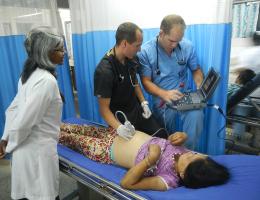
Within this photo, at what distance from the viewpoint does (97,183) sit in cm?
149

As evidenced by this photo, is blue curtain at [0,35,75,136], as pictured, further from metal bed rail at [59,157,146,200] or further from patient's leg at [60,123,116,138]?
metal bed rail at [59,157,146,200]

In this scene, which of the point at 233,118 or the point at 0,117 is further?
the point at 0,117

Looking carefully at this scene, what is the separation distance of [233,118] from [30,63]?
1.85 metres

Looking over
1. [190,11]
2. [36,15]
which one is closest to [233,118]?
[190,11]

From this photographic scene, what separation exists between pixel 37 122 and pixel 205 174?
94 centimetres

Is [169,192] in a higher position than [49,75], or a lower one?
lower

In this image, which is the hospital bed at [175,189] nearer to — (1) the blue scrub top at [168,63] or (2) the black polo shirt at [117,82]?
(2) the black polo shirt at [117,82]

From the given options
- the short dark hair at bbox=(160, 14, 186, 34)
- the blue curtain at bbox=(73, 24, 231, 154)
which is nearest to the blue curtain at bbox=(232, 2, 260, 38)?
the blue curtain at bbox=(73, 24, 231, 154)

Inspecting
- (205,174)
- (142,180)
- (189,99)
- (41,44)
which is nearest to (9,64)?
(41,44)

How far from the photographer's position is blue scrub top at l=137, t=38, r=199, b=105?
2014 millimetres

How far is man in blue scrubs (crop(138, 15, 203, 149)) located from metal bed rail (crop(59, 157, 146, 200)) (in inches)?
31.4

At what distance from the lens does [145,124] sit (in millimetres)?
2074

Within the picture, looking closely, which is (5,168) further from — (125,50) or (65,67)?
(125,50)

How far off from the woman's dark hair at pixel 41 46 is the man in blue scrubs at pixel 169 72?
0.87 m
